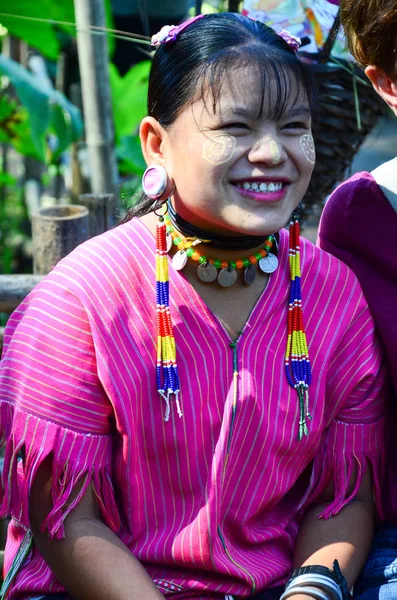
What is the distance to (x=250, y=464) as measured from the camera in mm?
1896

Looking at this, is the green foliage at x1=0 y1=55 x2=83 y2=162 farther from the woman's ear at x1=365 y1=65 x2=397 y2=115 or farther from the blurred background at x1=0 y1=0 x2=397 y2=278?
the woman's ear at x1=365 y1=65 x2=397 y2=115

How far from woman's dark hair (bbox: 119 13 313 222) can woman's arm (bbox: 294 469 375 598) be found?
86cm

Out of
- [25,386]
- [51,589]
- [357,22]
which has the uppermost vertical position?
[357,22]

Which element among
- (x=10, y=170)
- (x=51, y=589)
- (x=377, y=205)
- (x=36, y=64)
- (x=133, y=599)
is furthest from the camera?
(x=10, y=170)

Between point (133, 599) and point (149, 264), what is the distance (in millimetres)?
659

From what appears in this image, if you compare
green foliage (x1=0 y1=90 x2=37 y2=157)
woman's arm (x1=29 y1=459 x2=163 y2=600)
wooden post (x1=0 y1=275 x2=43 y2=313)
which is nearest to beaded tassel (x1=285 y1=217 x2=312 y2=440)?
woman's arm (x1=29 y1=459 x2=163 y2=600)

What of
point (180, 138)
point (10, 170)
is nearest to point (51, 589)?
point (180, 138)

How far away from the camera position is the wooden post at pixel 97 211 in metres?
2.88

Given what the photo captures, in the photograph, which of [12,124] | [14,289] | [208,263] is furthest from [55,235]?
[12,124]

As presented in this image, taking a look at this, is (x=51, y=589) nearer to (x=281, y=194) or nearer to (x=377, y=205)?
(x=281, y=194)

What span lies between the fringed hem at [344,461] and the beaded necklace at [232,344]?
112 mm

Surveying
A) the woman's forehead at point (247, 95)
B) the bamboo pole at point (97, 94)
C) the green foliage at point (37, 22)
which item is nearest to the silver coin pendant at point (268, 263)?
the woman's forehead at point (247, 95)

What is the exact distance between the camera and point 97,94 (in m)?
3.19

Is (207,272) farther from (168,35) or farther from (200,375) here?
(168,35)
